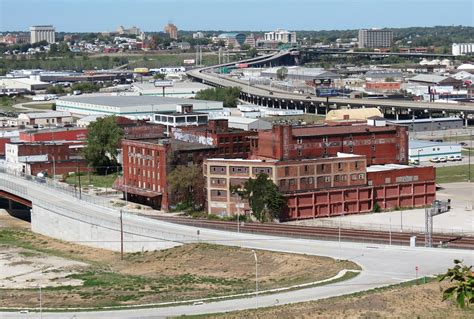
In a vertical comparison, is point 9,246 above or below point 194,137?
below

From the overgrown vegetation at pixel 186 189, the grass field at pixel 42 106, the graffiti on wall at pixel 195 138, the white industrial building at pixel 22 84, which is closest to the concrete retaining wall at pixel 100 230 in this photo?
the overgrown vegetation at pixel 186 189

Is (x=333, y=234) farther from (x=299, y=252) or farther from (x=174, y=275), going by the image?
(x=174, y=275)

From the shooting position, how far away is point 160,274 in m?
47.5

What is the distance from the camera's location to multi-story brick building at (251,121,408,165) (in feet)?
218

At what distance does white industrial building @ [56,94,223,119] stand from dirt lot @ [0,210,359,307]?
62026 mm

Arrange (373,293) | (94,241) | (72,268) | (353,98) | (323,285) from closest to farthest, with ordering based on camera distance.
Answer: (373,293), (323,285), (72,268), (94,241), (353,98)

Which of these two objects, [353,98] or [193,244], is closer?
[193,244]

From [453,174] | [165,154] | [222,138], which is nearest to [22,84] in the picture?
[453,174]

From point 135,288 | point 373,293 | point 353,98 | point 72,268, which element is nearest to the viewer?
point 373,293

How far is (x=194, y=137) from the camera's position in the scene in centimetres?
7169

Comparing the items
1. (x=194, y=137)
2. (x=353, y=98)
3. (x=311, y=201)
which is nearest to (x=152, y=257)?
(x=311, y=201)

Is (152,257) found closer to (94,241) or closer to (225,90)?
(94,241)

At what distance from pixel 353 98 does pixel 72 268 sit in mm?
100948

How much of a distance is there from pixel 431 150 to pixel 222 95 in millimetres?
63800
